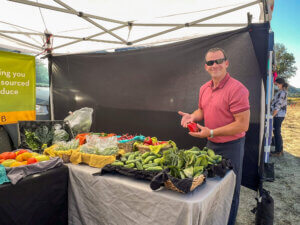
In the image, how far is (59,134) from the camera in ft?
9.63

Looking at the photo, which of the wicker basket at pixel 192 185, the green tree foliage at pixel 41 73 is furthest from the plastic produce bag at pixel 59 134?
the green tree foliage at pixel 41 73

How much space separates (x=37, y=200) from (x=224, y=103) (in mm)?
2048

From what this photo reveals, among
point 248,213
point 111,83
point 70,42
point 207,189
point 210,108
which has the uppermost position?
point 70,42

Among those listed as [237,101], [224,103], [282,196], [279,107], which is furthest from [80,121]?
[279,107]

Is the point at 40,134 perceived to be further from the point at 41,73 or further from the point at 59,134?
the point at 41,73

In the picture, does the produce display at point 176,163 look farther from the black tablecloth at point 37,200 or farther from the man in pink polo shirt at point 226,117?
the black tablecloth at point 37,200

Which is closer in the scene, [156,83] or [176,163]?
[176,163]

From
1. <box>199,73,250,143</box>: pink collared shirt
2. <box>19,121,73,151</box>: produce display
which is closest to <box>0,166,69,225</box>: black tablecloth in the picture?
<box>19,121,73,151</box>: produce display

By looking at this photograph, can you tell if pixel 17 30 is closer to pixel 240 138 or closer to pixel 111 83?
pixel 111 83

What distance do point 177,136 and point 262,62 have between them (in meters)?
1.62

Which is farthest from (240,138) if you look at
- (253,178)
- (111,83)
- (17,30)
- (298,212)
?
(17,30)

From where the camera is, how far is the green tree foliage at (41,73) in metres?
4.53

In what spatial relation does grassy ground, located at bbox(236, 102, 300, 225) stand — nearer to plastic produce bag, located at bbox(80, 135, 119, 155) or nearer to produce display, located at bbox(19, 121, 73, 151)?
plastic produce bag, located at bbox(80, 135, 119, 155)

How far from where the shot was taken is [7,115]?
11.8 ft
